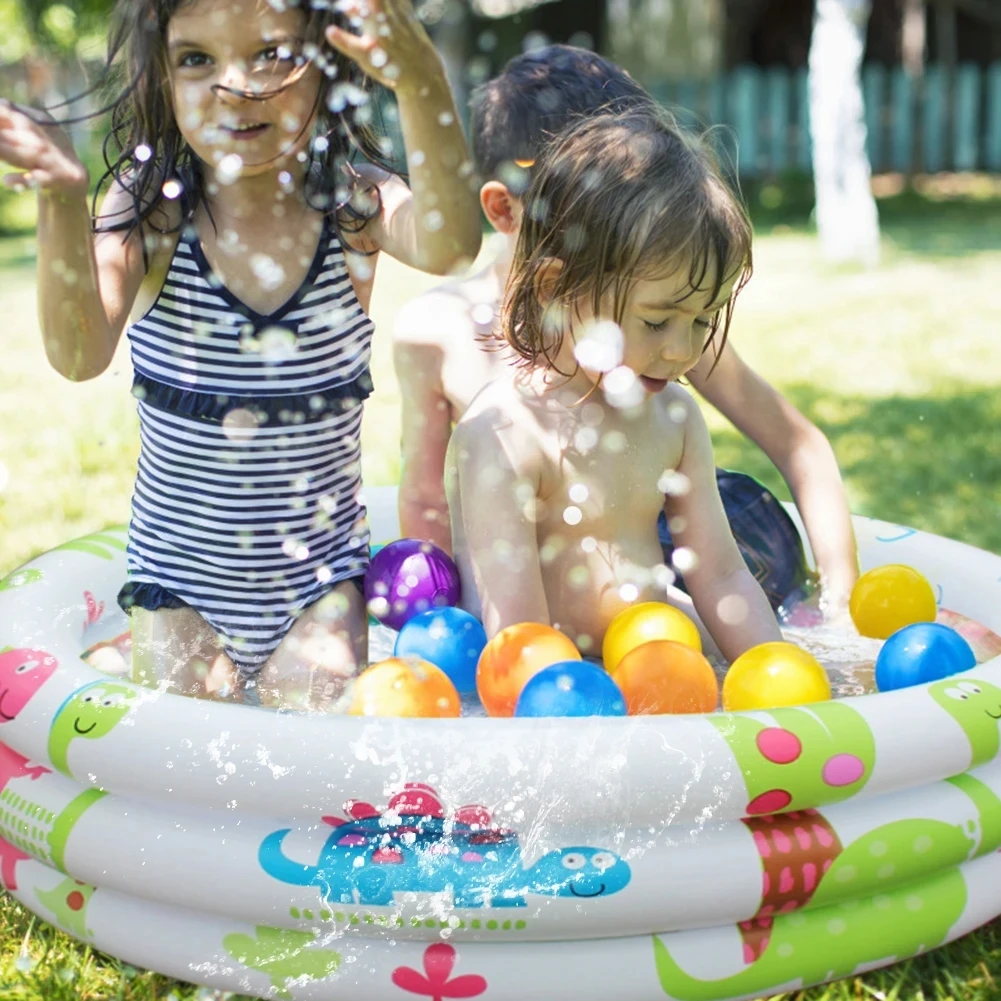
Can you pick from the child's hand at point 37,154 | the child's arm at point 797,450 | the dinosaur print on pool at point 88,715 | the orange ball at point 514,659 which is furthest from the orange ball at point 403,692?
the child's arm at point 797,450

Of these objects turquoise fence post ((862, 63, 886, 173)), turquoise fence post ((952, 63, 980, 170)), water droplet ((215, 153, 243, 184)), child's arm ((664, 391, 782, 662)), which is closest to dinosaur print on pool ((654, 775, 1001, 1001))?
child's arm ((664, 391, 782, 662))

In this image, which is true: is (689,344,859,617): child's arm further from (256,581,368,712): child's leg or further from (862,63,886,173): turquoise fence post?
(862,63,886,173): turquoise fence post

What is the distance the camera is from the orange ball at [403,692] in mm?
2051

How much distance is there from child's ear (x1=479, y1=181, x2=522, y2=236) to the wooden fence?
12.2 m

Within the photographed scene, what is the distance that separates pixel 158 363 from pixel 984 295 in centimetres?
661

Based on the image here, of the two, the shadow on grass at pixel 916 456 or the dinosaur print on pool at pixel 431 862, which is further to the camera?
the shadow on grass at pixel 916 456

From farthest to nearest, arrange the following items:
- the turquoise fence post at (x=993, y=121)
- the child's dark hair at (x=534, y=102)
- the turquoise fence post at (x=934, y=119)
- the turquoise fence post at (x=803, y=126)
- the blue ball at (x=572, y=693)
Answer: the turquoise fence post at (x=934, y=119) < the turquoise fence post at (x=993, y=121) < the turquoise fence post at (x=803, y=126) < the child's dark hair at (x=534, y=102) < the blue ball at (x=572, y=693)

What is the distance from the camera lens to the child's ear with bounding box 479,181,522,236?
2.68m

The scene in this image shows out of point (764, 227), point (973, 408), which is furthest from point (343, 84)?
point (764, 227)

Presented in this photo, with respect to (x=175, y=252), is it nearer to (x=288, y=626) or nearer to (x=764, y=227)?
(x=288, y=626)

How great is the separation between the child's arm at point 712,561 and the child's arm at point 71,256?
96 cm

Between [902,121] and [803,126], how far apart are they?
1.10 metres

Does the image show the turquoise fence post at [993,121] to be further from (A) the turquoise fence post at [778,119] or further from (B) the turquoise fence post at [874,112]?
(A) the turquoise fence post at [778,119]

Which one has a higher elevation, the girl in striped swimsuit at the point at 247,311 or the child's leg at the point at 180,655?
the girl in striped swimsuit at the point at 247,311
